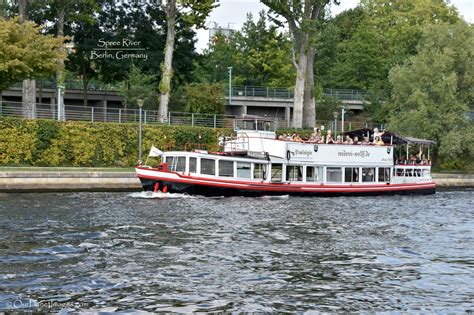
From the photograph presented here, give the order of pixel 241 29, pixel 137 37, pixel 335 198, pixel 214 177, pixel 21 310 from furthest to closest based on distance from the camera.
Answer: pixel 241 29, pixel 137 37, pixel 335 198, pixel 214 177, pixel 21 310

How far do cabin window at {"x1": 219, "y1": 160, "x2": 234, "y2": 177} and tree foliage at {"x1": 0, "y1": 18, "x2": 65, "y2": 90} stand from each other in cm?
1494

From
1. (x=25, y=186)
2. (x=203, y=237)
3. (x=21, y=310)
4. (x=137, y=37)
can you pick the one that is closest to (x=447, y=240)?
(x=203, y=237)

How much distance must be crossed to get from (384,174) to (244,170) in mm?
10078

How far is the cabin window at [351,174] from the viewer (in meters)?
41.1

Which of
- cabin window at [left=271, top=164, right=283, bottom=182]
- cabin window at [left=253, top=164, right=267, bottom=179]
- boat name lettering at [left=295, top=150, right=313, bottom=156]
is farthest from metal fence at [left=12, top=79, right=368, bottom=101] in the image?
cabin window at [left=253, top=164, right=267, bottom=179]

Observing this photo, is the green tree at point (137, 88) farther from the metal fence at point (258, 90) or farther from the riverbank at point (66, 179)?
the riverbank at point (66, 179)

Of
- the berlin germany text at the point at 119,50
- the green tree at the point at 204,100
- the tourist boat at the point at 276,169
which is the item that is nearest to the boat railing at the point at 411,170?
the tourist boat at the point at 276,169

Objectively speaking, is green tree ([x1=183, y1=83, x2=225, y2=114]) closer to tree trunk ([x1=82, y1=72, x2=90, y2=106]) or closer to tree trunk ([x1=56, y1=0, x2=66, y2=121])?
tree trunk ([x1=56, y1=0, x2=66, y2=121])

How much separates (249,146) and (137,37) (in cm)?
3270

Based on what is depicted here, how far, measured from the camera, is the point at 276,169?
3916 cm

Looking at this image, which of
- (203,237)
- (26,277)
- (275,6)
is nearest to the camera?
(26,277)

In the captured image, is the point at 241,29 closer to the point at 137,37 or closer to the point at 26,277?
the point at 137,37

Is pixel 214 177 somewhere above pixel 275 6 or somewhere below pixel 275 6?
below

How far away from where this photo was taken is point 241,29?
79875 mm
